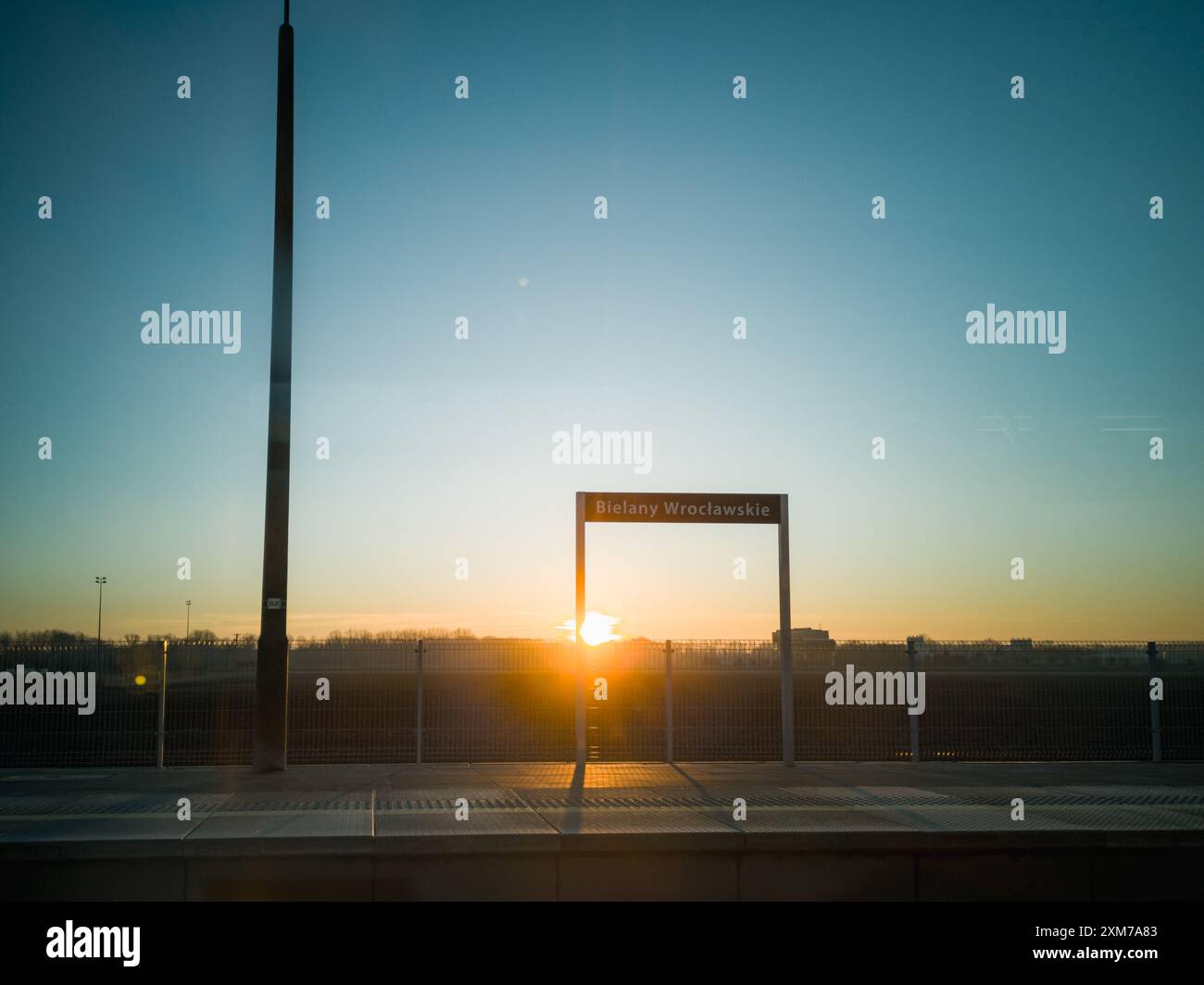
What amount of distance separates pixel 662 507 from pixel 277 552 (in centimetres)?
514

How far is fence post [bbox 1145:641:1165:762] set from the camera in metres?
17.5

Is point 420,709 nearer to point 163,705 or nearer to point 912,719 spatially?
point 163,705

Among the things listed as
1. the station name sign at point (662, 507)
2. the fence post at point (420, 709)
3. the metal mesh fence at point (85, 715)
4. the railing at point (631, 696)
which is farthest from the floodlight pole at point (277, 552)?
the station name sign at point (662, 507)

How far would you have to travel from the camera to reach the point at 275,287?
47.5 feet

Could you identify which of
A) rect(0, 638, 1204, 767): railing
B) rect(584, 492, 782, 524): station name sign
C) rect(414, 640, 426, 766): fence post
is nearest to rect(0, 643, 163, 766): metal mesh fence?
rect(0, 638, 1204, 767): railing

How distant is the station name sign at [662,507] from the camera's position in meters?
15.8

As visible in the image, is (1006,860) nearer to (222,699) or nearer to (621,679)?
(621,679)

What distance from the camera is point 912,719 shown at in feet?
55.4

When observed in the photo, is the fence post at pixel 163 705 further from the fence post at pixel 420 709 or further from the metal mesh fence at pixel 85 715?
the fence post at pixel 420 709

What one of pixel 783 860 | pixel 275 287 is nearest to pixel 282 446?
pixel 275 287

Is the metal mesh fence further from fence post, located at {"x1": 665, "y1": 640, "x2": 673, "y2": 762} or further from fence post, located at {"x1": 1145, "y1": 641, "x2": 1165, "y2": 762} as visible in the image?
fence post, located at {"x1": 1145, "y1": 641, "x2": 1165, "y2": 762}

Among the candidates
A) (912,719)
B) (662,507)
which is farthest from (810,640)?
(662,507)
